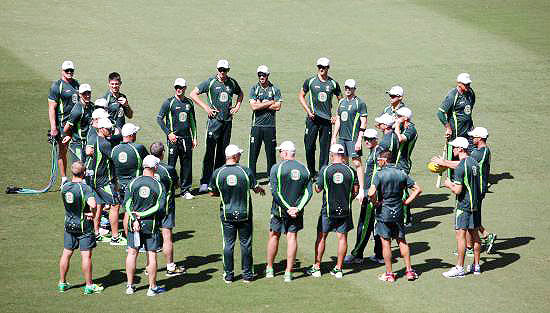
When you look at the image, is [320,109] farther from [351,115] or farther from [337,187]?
[337,187]

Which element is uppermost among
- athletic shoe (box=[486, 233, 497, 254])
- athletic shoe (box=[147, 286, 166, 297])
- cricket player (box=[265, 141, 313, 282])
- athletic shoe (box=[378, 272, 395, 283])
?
cricket player (box=[265, 141, 313, 282])

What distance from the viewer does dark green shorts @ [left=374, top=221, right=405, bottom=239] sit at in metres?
A: 15.5

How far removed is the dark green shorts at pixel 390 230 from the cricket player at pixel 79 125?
6.45 m

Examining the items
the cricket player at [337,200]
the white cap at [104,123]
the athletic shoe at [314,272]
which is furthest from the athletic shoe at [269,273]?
the white cap at [104,123]

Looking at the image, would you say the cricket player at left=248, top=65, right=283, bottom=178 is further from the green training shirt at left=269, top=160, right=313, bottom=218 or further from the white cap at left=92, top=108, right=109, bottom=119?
the green training shirt at left=269, top=160, right=313, bottom=218

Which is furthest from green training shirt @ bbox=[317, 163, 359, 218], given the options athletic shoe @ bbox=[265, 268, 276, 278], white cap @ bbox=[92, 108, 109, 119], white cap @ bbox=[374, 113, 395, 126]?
white cap @ bbox=[92, 108, 109, 119]

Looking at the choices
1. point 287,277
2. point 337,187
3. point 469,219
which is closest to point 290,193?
point 337,187

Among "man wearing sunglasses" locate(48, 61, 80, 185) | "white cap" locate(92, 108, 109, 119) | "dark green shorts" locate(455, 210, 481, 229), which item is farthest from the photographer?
"man wearing sunglasses" locate(48, 61, 80, 185)

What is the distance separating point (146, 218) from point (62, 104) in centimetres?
589

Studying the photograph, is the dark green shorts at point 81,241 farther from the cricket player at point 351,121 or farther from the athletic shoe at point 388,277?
the cricket player at point 351,121

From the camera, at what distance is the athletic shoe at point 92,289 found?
48.8ft

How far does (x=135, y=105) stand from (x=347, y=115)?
22.2 feet

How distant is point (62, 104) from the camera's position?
19.8 metres

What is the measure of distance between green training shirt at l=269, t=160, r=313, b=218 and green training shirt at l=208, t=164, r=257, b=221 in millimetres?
407
